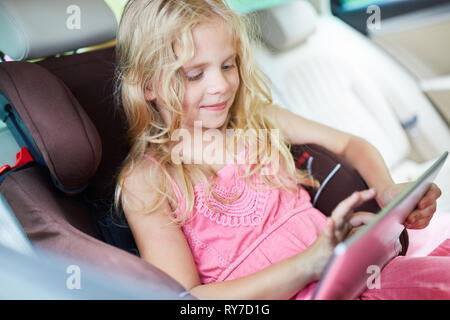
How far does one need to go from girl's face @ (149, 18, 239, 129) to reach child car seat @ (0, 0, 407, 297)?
0.20 meters

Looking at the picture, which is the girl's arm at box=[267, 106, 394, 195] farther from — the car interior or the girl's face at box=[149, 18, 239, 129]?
the girl's face at box=[149, 18, 239, 129]

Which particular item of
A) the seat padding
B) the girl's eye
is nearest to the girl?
the girl's eye

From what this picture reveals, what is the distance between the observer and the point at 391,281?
2.66 ft

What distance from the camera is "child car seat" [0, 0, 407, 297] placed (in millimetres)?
744

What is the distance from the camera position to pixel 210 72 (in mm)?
882

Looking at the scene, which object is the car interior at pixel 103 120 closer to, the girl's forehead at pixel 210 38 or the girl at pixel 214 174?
the girl at pixel 214 174

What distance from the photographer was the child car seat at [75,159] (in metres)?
0.74

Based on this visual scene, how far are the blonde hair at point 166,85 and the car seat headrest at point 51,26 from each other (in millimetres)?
131

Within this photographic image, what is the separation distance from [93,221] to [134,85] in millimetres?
292

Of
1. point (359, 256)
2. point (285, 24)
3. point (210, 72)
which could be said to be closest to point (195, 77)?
point (210, 72)

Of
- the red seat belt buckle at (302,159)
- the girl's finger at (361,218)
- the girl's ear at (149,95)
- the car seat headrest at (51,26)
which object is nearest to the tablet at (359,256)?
the girl's finger at (361,218)
